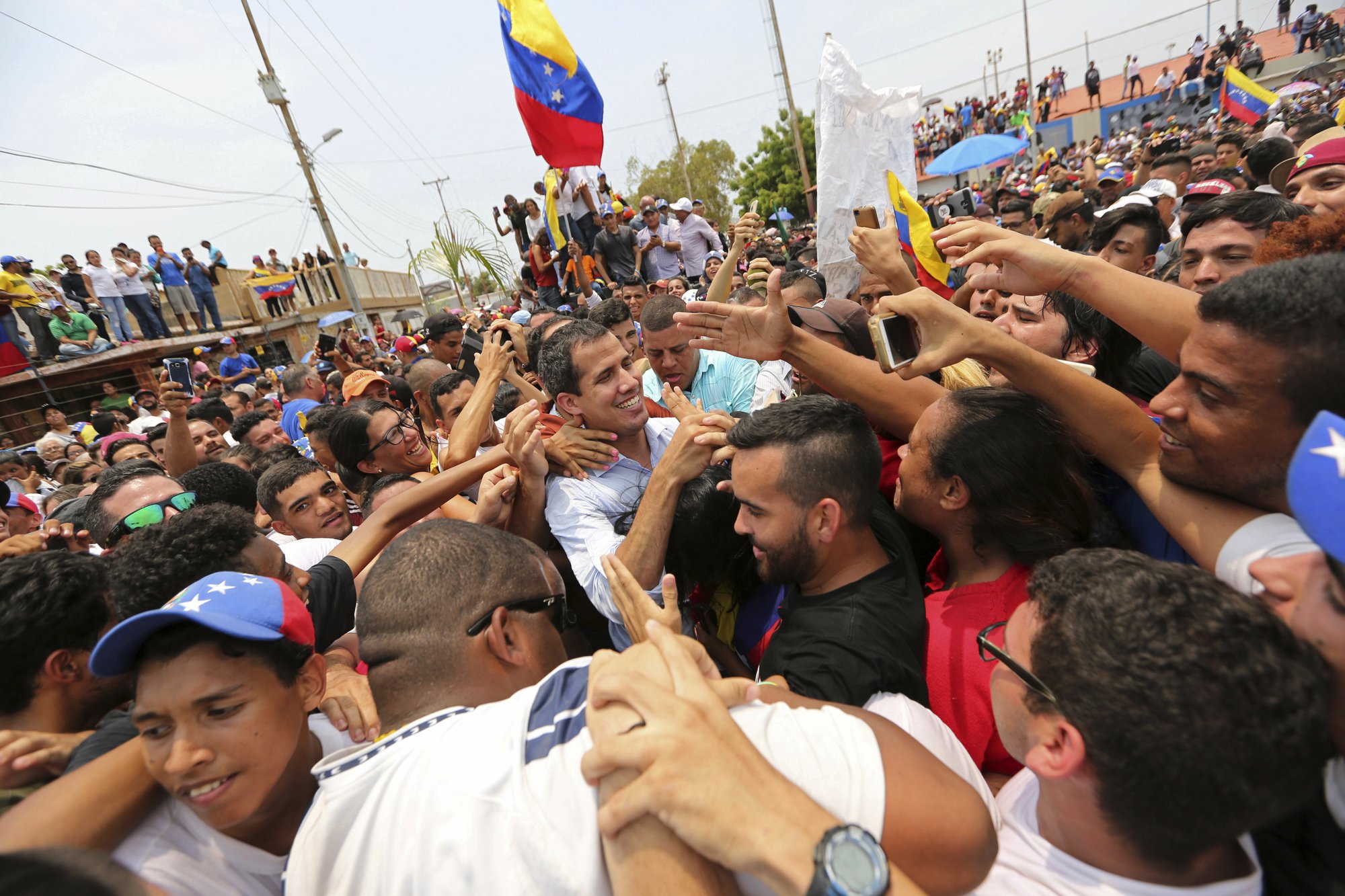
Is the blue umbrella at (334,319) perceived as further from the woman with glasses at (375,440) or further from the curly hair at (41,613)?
the curly hair at (41,613)

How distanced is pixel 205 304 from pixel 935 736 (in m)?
24.4

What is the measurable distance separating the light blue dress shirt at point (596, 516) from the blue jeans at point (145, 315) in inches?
774

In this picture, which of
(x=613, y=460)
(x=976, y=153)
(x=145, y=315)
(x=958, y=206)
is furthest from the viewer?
(x=145, y=315)

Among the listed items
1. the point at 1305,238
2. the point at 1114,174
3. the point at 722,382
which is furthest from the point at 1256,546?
the point at 1114,174

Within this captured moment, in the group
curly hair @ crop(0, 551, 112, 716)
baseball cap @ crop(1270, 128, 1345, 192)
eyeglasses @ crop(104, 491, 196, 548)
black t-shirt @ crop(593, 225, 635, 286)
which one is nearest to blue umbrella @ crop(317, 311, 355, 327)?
black t-shirt @ crop(593, 225, 635, 286)

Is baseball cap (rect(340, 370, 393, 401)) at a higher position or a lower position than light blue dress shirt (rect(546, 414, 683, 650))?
higher

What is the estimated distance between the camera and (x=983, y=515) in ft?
7.01

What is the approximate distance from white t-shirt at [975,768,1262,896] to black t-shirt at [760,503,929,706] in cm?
39

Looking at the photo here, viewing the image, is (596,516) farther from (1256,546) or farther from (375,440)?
(1256,546)

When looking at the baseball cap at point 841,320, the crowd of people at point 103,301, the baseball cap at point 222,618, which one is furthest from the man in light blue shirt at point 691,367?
the crowd of people at point 103,301

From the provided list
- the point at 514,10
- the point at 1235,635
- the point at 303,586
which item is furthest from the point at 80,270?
the point at 1235,635

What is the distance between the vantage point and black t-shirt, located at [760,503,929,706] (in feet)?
5.83

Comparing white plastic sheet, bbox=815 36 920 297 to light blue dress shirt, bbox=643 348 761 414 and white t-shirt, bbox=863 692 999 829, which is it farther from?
white t-shirt, bbox=863 692 999 829

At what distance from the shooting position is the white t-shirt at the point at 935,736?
1.53 m
